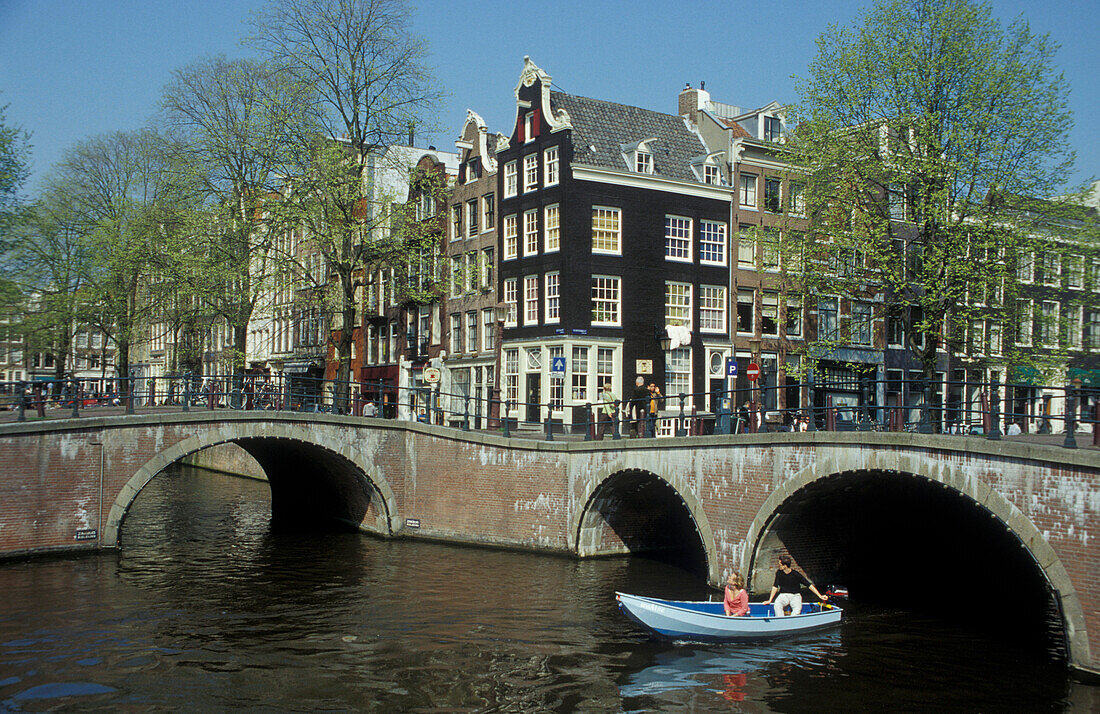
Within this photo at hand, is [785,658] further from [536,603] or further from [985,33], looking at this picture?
[985,33]

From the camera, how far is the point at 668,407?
123 feet

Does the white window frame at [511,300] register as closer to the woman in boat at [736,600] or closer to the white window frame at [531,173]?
the white window frame at [531,173]

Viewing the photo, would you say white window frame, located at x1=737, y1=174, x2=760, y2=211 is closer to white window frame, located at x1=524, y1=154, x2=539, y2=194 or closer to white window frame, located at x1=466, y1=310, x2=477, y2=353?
white window frame, located at x1=524, y1=154, x2=539, y2=194

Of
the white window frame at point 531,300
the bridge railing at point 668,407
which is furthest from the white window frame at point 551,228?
the bridge railing at point 668,407

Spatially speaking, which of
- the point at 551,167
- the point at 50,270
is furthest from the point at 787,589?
the point at 50,270

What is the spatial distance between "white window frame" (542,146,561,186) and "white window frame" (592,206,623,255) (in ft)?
6.61

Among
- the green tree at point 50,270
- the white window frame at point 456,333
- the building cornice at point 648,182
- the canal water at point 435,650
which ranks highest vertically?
the building cornice at point 648,182

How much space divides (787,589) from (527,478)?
8557mm

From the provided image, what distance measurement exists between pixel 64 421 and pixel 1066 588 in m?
23.1

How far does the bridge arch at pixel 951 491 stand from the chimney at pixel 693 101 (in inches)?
1057

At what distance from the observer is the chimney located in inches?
1709

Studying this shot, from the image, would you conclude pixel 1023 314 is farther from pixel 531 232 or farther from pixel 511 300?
pixel 511 300

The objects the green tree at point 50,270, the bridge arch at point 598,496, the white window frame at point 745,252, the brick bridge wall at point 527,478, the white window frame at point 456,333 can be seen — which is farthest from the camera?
the white window frame at point 456,333

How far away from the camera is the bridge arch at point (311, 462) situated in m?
25.7
